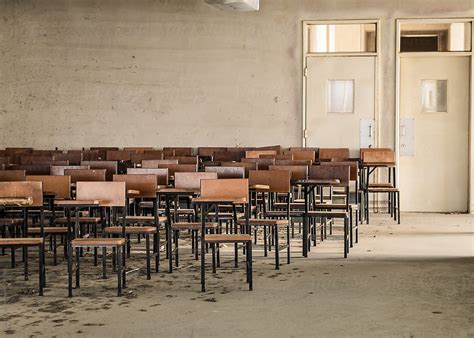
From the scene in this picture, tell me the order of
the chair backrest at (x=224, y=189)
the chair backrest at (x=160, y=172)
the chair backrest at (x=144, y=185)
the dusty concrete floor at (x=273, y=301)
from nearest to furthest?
the dusty concrete floor at (x=273, y=301), the chair backrest at (x=224, y=189), the chair backrest at (x=144, y=185), the chair backrest at (x=160, y=172)

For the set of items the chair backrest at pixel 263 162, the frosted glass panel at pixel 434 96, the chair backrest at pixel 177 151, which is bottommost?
the chair backrest at pixel 263 162

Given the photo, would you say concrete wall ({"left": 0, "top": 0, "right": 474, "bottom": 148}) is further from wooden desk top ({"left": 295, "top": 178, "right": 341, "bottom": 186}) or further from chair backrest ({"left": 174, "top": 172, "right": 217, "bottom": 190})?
chair backrest ({"left": 174, "top": 172, "right": 217, "bottom": 190})

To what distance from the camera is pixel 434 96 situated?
14.5 metres

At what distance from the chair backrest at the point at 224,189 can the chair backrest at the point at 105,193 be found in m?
0.73

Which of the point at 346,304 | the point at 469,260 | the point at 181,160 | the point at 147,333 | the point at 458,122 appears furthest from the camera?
the point at 458,122

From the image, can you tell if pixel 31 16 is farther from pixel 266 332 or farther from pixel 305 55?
pixel 266 332

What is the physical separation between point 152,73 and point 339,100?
3.45 meters

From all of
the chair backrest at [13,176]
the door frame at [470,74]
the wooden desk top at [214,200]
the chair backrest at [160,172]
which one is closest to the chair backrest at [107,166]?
the chair backrest at [160,172]

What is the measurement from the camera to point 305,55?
14742mm

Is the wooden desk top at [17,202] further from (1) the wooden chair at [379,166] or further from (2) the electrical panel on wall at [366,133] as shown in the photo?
(2) the electrical panel on wall at [366,133]

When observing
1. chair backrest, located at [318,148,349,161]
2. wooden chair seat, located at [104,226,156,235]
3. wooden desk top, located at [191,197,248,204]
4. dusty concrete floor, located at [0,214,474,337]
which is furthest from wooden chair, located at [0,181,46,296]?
chair backrest, located at [318,148,349,161]

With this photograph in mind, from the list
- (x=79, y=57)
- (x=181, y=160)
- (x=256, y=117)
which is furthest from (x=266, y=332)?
(x=79, y=57)

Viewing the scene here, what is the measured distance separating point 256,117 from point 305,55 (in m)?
1.41

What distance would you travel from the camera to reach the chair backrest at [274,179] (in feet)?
28.5
